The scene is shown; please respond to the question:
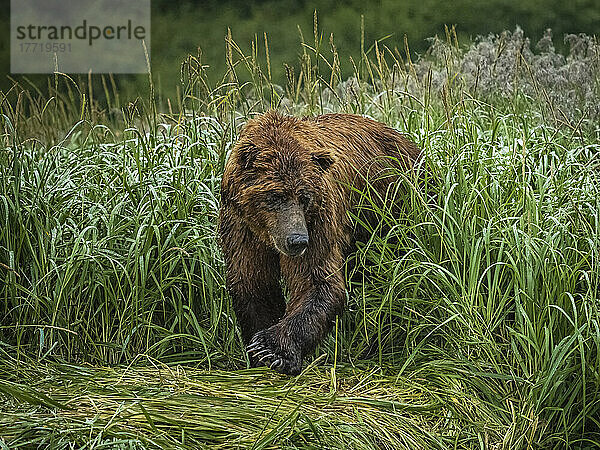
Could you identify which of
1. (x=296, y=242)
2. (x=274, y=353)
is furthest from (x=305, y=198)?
(x=274, y=353)

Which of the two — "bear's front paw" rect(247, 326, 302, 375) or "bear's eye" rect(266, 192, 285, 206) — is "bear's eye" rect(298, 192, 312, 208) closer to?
"bear's eye" rect(266, 192, 285, 206)

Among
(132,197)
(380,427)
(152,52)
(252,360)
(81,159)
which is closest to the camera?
(380,427)

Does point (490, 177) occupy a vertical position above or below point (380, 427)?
above

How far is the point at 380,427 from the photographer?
110 inches

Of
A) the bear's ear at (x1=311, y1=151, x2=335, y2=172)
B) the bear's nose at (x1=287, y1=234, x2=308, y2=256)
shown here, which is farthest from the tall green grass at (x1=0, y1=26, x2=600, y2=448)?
the bear's nose at (x1=287, y1=234, x2=308, y2=256)

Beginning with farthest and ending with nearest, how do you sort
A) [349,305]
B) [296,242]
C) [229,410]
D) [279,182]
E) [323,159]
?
[349,305] < [323,159] < [279,182] < [296,242] < [229,410]

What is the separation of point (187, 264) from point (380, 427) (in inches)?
52.4

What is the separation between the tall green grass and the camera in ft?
9.32

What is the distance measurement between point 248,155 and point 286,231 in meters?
0.34

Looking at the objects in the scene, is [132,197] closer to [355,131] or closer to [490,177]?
[355,131]

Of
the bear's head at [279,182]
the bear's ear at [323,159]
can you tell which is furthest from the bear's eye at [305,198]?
the bear's ear at [323,159]

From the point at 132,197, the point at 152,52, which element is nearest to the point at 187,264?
the point at 132,197

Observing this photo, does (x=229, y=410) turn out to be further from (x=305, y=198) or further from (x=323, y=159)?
(x=323, y=159)

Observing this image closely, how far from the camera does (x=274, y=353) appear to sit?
3023 mm
